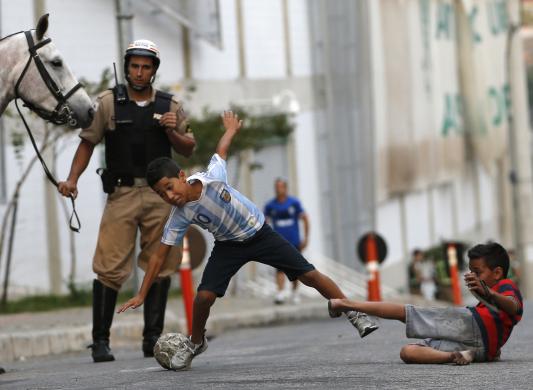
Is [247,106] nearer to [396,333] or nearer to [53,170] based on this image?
[53,170]

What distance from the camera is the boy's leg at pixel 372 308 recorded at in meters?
9.24

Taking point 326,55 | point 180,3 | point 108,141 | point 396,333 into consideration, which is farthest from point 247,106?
point 108,141

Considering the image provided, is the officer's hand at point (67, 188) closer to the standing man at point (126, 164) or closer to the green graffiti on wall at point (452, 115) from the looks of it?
the standing man at point (126, 164)

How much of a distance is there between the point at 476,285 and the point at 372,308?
659mm

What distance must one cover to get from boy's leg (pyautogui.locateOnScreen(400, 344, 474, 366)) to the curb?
592 centimetres

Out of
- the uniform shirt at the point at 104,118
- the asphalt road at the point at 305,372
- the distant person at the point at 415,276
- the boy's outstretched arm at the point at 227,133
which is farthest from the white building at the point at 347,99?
the boy's outstretched arm at the point at 227,133

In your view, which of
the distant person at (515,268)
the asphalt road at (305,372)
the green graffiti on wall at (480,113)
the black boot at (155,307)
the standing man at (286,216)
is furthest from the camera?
the green graffiti on wall at (480,113)

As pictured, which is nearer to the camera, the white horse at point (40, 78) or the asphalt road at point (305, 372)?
the asphalt road at point (305, 372)

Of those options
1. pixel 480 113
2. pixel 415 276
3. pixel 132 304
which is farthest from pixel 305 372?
pixel 480 113

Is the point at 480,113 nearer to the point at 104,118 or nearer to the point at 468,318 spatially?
the point at 104,118

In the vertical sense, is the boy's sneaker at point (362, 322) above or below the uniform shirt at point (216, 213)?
below

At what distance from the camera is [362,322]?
31.1 ft

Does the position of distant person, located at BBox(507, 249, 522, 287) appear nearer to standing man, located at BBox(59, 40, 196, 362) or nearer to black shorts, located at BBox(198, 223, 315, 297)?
standing man, located at BBox(59, 40, 196, 362)

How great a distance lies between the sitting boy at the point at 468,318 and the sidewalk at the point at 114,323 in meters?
5.93
